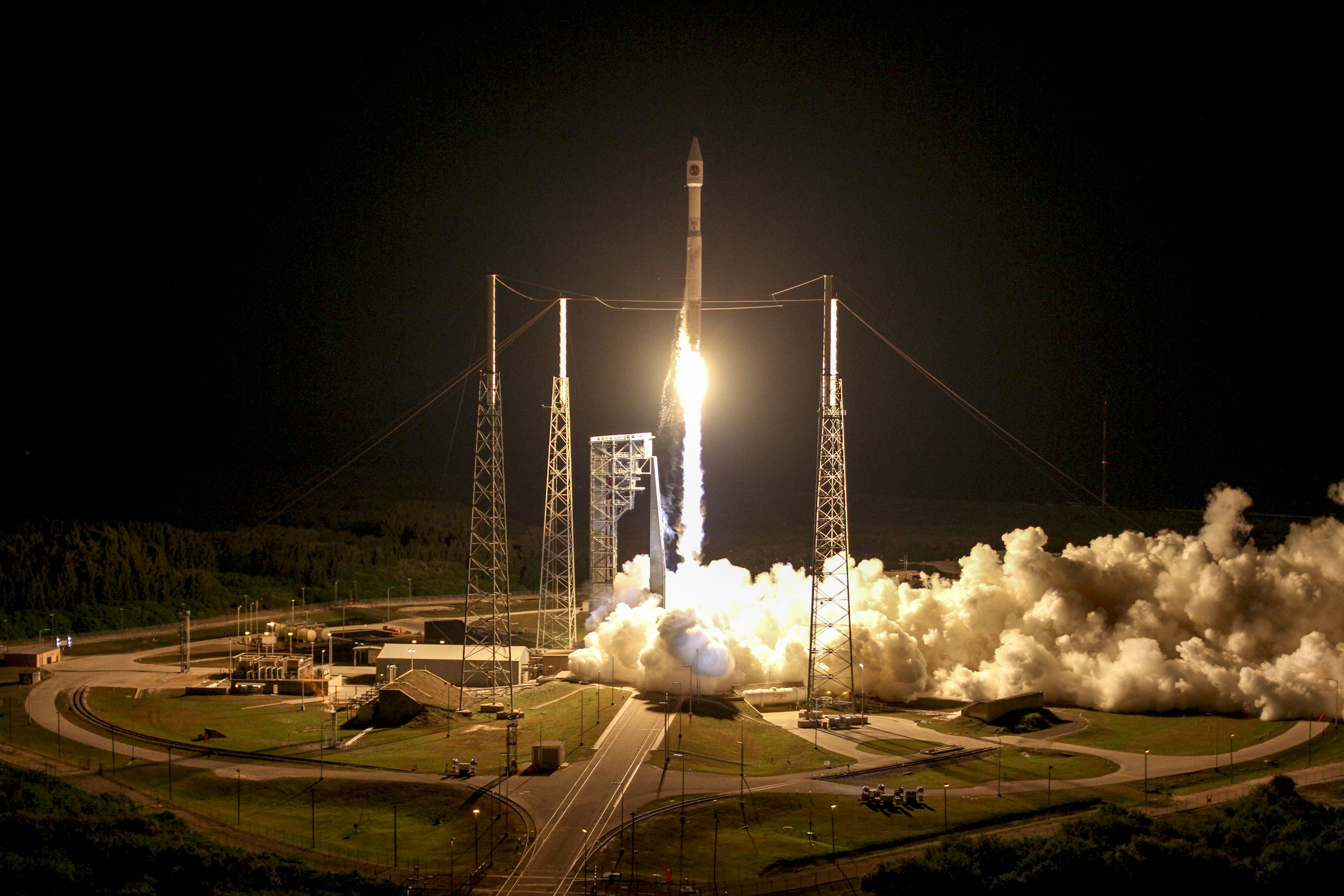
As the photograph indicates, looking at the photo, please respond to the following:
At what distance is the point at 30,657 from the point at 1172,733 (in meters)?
45.6

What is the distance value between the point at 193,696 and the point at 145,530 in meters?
28.4

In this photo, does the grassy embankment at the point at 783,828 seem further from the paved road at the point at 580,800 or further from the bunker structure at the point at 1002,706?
the bunker structure at the point at 1002,706

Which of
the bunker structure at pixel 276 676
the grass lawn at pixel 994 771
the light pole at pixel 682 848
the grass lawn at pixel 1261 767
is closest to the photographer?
the light pole at pixel 682 848

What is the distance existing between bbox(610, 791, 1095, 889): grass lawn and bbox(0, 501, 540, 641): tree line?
128 feet

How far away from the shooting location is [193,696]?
48031mm

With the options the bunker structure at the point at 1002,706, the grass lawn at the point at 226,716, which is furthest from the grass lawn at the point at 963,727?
the grass lawn at the point at 226,716

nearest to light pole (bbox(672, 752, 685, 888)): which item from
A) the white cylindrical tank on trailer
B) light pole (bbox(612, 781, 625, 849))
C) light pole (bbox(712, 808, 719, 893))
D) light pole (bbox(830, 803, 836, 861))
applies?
light pole (bbox(712, 808, 719, 893))

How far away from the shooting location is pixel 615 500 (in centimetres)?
5109

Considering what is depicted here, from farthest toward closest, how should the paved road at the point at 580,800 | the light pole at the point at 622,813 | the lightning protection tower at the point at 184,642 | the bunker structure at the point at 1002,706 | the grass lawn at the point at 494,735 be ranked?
the lightning protection tower at the point at 184,642 < the bunker structure at the point at 1002,706 < the grass lawn at the point at 494,735 < the light pole at the point at 622,813 < the paved road at the point at 580,800

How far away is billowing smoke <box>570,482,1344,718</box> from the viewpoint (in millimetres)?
43344

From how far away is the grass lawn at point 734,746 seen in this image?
36156mm

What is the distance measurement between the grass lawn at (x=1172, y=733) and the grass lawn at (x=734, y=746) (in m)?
8.75

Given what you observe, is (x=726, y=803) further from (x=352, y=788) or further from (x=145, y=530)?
(x=145, y=530)

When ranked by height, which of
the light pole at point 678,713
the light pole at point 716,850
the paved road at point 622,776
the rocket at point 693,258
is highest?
the rocket at point 693,258
